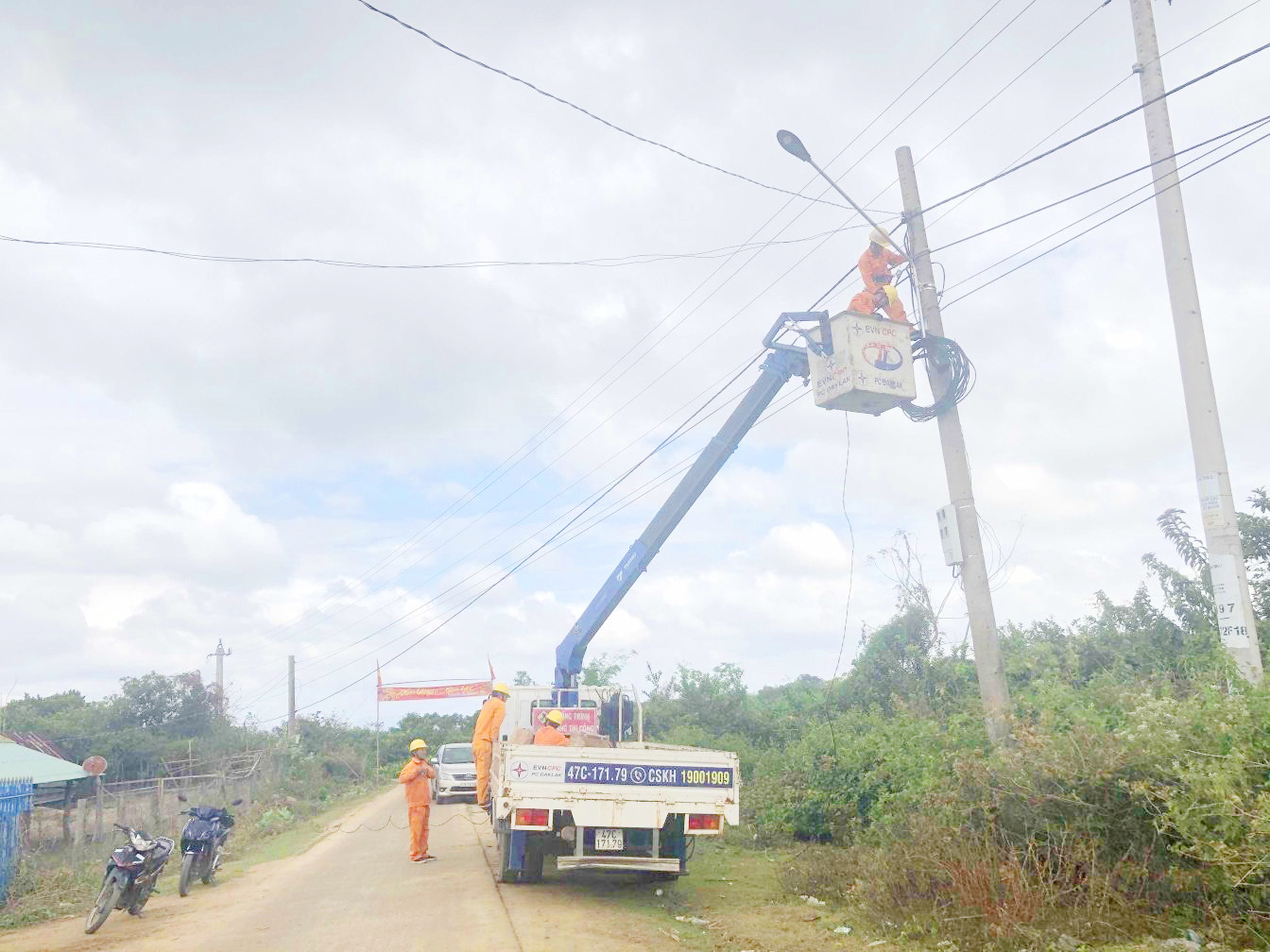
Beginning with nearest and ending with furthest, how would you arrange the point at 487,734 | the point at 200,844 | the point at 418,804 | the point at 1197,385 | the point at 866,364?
the point at 1197,385
the point at 866,364
the point at 200,844
the point at 487,734
the point at 418,804

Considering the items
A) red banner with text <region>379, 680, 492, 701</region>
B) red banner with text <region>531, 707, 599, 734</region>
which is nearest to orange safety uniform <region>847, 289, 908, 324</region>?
red banner with text <region>531, 707, 599, 734</region>

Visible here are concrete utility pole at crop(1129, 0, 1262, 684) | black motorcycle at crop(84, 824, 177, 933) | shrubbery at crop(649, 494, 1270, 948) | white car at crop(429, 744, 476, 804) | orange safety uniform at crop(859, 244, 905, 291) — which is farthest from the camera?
white car at crop(429, 744, 476, 804)

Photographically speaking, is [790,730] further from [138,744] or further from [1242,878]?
[138,744]

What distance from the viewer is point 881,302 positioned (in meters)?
12.3

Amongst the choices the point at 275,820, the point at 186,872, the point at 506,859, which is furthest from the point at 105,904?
the point at 275,820

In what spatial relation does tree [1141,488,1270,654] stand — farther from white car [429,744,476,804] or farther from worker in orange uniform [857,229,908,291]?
white car [429,744,476,804]

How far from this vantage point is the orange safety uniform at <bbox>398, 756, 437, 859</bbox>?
12.6m

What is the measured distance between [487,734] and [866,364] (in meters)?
6.41

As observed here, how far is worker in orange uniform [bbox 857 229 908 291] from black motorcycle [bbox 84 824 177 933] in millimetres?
10252

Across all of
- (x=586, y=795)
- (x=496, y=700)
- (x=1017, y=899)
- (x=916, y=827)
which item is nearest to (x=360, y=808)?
(x=496, y=700)

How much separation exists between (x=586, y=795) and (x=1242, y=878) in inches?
216

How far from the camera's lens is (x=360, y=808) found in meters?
26.0

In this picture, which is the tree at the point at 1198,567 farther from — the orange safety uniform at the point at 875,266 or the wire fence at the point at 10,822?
the wire fence at the point at 10,822

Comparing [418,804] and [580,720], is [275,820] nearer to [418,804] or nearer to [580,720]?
[580,720]
